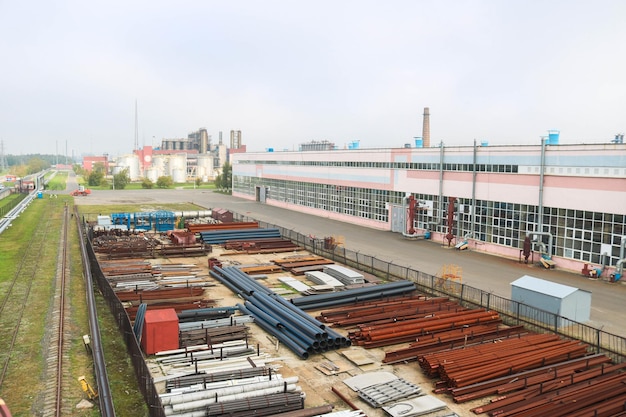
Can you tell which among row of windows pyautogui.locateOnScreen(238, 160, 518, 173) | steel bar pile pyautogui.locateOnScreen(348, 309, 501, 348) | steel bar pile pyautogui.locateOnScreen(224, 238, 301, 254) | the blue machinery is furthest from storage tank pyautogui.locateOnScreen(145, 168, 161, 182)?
steel bar pile pyautogui.locateOnScreen(348, 309, 501, 348)

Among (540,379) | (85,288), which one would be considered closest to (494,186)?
(540,379)

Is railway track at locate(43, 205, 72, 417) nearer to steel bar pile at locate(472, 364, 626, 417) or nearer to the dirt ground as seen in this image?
the dirt ground

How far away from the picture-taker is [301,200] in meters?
55.9

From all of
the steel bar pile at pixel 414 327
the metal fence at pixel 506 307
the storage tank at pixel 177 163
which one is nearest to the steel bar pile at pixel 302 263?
the metal fence at pixel 506 307

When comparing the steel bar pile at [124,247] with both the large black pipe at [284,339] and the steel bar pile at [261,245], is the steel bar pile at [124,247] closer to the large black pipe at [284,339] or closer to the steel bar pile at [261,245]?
the steel bar pile at [261,245]

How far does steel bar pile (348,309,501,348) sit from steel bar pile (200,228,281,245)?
60.4 ft

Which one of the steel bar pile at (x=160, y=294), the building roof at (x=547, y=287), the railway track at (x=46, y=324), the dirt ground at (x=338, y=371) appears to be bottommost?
the railway track at (x=46, y=324)

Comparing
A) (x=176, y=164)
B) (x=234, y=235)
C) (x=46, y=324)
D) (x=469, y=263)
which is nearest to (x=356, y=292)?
(x=469, y=263)

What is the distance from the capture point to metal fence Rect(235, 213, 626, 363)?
1541 cm

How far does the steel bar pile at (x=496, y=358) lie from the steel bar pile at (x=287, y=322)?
9.48 ft

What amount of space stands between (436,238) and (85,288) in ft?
75.5

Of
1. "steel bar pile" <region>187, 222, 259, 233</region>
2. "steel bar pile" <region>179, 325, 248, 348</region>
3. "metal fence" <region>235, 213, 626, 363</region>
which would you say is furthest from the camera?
"steel bar pile" <region>187, 222, 259, 233</region>

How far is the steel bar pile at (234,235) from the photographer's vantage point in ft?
111

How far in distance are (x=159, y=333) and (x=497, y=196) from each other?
75.8 ft
